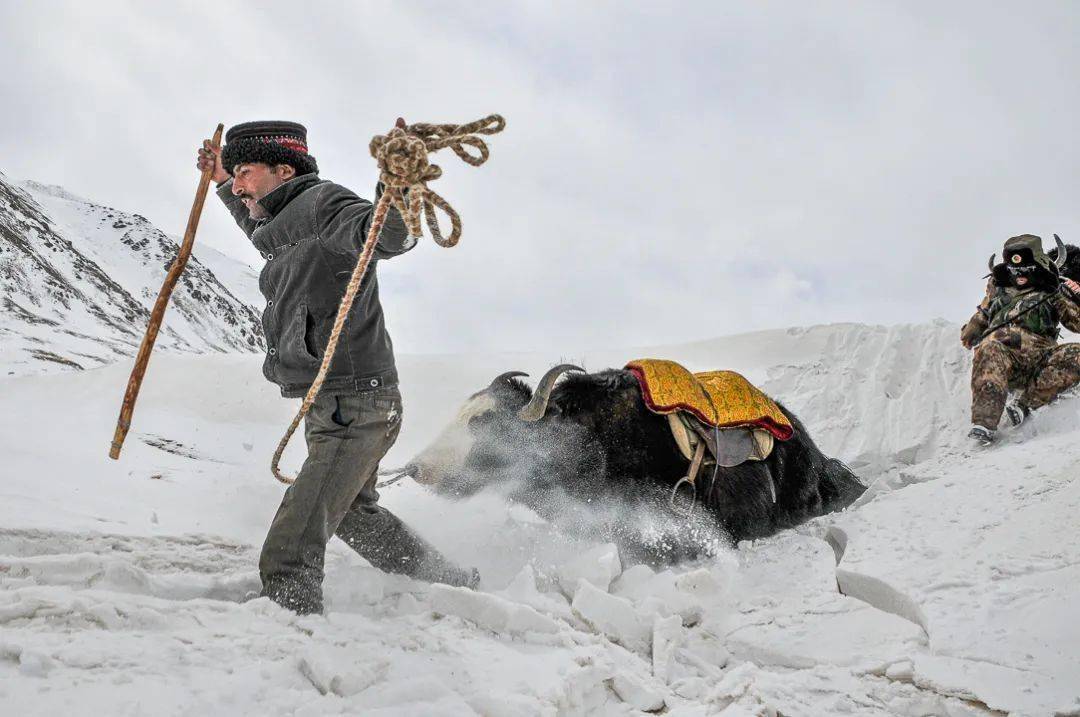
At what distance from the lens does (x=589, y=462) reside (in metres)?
3.29

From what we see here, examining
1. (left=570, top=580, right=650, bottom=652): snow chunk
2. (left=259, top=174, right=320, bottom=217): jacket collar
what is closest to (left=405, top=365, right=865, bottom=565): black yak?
(left=570, top=580, right=650, bottom=652): snow chunk

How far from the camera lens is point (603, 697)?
1648mm

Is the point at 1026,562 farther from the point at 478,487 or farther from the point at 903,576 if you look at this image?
the point at 478,487

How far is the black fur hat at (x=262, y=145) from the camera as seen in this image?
7.38 ft

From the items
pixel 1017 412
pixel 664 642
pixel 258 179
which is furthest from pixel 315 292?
pixel 1017 412

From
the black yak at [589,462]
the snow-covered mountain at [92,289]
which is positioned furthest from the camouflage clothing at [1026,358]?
the snow-covered mountain at [92,289]

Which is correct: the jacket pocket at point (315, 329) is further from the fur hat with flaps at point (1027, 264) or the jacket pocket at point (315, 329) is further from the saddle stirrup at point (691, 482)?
the fur hat with flaps at point (1027, 264)

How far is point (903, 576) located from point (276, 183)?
2558 mm

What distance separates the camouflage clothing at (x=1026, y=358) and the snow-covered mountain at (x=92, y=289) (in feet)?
23.7

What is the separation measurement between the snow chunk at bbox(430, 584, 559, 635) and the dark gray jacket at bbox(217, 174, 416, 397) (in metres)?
0.69

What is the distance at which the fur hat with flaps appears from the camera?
4617mm

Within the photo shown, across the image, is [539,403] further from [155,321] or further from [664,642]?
[155,321]

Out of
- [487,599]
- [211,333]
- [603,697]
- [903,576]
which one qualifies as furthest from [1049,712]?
[211,333]

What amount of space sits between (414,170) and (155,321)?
47.0 inches
